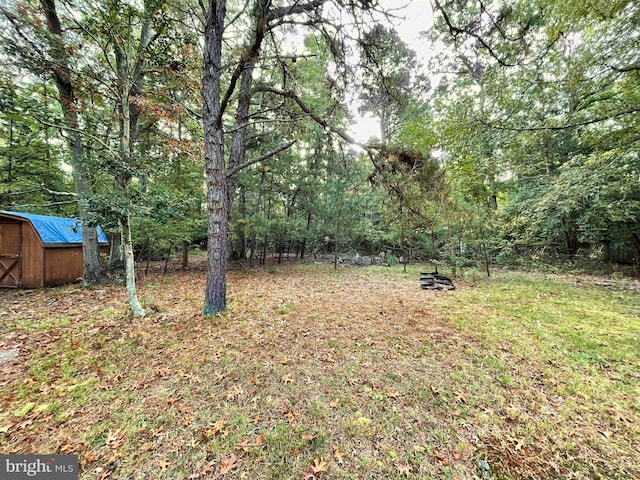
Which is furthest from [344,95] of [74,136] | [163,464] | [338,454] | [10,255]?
[10,255]

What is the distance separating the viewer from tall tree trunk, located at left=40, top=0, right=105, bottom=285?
4.32 metres

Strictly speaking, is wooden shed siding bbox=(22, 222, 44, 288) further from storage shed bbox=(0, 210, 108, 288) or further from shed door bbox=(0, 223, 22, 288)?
shed door bbox=(0, 223, 22, 288)

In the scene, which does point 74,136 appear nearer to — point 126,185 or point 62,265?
point 126,185

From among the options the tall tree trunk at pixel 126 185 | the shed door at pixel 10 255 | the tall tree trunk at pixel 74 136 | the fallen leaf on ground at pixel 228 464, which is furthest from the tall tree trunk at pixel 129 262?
the shed door at pixel 10 255

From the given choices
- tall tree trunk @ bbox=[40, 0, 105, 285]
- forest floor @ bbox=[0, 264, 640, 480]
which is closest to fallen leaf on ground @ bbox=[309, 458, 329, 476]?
forest floor @ bbox=[0, 264, 640, 480]

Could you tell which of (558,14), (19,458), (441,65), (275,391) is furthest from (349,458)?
(441,65)

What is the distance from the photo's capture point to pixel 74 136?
588 cm

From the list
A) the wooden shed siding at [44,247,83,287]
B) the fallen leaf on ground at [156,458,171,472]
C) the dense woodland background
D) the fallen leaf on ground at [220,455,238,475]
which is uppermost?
the dense woodland background

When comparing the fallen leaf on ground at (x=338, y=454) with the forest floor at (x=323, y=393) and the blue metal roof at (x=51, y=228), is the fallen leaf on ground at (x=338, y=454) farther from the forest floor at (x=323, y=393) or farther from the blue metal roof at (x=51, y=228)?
the blue metal roof at (x=51, y=228)

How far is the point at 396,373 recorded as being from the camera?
280 cm

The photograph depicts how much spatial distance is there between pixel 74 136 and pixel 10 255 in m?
4.29

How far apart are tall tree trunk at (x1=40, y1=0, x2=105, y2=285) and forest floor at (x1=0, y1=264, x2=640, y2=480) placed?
2.35m

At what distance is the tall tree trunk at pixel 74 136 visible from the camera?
4.32m

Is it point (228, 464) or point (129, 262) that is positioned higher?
point (129, 262)
